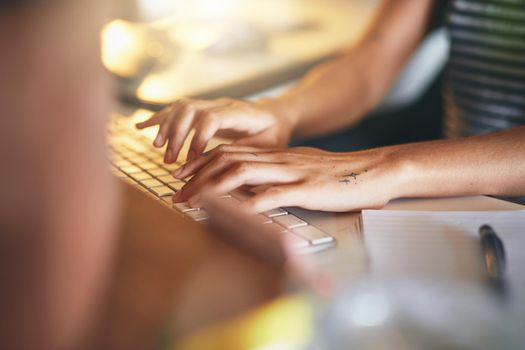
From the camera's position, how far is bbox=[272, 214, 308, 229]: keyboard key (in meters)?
0.70

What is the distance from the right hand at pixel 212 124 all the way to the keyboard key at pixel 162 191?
0.27 ft

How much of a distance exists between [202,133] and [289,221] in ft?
0.71

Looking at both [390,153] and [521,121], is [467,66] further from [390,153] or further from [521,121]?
[390,153]

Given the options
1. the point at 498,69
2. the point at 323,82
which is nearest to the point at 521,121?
the point at 498,69

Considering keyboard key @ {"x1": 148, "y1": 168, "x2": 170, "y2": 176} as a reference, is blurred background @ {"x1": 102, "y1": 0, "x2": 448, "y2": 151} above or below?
above

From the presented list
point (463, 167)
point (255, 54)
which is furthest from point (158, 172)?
point (255, 54)

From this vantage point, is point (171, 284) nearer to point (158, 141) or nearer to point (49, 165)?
point (49, 165)

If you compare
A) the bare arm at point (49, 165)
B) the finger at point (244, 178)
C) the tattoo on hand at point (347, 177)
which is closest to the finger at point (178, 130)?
the finger at point (244, 178)

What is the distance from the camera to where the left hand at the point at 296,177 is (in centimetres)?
73

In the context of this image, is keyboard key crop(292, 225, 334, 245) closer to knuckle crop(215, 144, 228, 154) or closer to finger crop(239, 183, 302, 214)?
finger crop(239, 183, 302, 214)

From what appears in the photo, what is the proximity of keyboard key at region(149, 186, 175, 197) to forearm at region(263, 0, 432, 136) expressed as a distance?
41cm

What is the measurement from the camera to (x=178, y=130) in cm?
87

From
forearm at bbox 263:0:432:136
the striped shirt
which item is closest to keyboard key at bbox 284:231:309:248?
forearm at bbox 263:0:432:136

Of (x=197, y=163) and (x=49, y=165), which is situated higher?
(x=49, y=165)
